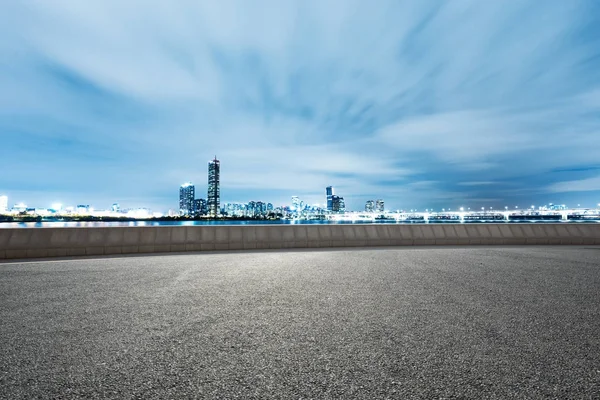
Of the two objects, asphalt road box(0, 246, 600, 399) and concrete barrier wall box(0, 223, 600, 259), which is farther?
concrete barrier wall box(0, 223, 600, 259)

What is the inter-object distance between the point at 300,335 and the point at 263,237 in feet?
35.7

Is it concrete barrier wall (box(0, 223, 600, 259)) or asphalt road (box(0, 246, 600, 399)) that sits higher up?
concrete barrier wall (box(0, 223, 600, 259))

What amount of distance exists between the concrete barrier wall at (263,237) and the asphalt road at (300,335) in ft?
15.8

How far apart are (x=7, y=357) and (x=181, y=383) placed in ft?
6.72

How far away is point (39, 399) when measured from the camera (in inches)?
112

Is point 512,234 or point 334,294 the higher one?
point 512,234

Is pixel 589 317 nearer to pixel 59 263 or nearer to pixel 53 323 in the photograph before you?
pixel 53 323

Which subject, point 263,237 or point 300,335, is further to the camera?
point 263,237

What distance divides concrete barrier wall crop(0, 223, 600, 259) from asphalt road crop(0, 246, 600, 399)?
4830 mm

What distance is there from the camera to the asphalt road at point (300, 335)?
3.05 m

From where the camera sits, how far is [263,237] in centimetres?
1503

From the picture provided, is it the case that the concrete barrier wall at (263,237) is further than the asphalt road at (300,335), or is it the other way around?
the concrete barrier wall at (263,237)

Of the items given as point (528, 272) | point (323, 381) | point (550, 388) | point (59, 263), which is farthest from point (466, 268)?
point (59, 263)

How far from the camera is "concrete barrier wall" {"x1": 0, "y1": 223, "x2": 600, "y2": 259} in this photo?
1251cm
